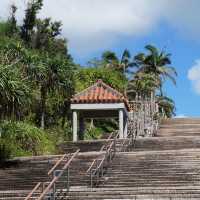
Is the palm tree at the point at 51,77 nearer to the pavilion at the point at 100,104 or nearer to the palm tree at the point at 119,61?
the pavilion at the point at 100,104

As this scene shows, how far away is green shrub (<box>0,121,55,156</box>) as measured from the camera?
2575 cm

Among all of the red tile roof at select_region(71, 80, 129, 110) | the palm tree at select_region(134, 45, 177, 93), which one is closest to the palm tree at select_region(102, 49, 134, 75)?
the palm tree at select_region(134, 45, 177, 93)

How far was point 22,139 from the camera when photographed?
26.0 metres

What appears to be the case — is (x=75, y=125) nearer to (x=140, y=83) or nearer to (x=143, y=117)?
(x=143, y=117)

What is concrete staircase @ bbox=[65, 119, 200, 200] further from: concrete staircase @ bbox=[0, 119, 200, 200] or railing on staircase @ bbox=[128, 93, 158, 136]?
railing on staircase @ bbox=[128, 93, 158, 136]

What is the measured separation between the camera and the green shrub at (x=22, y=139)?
1014 inches

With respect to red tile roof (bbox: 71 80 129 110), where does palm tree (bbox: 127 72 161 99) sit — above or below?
above

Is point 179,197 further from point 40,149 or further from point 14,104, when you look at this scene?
point 40,149

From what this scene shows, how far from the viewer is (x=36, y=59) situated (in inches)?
1207

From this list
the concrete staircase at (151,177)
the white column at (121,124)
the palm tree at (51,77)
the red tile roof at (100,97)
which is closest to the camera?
the concrete staircase at (151,177)

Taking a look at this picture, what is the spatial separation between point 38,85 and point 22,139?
603 centimetres

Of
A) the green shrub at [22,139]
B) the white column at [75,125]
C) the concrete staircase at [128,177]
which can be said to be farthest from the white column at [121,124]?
the concrete staircase at [128,177]

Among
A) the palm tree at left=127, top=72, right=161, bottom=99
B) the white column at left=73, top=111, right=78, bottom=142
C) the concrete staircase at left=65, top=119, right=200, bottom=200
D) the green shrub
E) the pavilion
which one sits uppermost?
the palm tree at left=127, top=72, right=161, bottom=99

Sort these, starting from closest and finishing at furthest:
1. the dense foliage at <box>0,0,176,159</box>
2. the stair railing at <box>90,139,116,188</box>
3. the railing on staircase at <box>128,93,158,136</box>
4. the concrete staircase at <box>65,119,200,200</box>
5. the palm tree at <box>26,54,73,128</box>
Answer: the concrete staircase at <box>65,119,200,200</box>
the stair railing at <box>90,139,116,188</box>
the dense foliage at <box>0,0,176,159</box>
the railing on staircase at <box>128,93,158,136</box>
the palm tree at <box>26,54,73,128</box>
